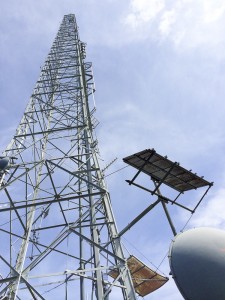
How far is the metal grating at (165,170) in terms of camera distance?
337 inches

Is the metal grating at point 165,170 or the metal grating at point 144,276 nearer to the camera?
the metal grating at point 165,170

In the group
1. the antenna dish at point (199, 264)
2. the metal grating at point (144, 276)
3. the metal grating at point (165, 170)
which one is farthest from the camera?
the metal grating at point (144, 276)

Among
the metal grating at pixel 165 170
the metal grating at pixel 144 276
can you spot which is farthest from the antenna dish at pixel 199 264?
the metal grating at pixel 144 276

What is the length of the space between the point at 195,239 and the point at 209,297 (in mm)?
1063

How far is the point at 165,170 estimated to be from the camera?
8914mm

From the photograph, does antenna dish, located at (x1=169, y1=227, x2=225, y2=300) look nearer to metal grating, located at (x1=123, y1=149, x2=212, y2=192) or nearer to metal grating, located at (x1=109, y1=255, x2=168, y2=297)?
metal grating, located at (x1=123, y1=149, x2=212, y2=192)

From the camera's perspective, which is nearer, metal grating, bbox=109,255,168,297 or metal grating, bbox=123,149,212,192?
metal grating, bbox=123,149,212,192

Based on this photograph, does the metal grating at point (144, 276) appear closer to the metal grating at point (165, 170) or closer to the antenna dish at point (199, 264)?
the metal grating at point (165, 170)

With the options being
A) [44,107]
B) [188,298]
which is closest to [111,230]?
[188,298]

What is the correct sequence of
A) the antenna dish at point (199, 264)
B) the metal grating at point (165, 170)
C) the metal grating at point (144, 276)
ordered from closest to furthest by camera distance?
the antenna dish at point (199, 264) < the metal grating at point (165, 170) < the metal grating at point (144, 276)

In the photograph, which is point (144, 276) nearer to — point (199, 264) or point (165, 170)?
point (165, 170)

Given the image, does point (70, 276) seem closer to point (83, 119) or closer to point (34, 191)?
point (34, 191)

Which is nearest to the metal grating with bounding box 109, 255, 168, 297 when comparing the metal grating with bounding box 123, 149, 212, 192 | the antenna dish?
the metal grating with bounding box 123, 149, 212, 192

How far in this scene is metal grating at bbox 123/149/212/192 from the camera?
857 centimetres
